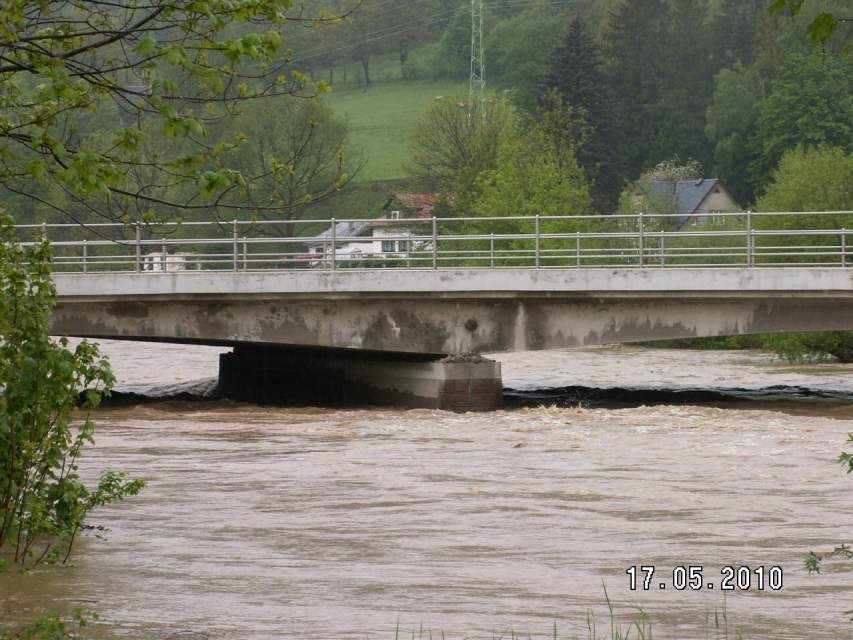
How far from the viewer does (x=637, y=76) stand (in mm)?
96500

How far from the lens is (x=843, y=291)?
2734 cm

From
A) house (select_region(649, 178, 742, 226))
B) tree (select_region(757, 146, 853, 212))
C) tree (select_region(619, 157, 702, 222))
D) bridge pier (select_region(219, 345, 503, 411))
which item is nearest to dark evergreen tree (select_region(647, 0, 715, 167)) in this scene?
tree (select_region(619, 157, 702, 222))

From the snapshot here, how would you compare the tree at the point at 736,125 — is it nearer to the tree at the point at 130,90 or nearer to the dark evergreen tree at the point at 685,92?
the dark evergreen tree at the point at 685,92

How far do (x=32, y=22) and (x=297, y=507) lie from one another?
920 centimetres

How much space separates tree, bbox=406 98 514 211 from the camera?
241ft

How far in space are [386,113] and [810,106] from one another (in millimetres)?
49965

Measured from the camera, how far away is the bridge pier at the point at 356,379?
29188 millimetres

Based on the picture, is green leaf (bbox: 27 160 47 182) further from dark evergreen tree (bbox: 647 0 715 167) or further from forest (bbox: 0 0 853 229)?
dark evergreen tree (bbox: 647 0 715 167)

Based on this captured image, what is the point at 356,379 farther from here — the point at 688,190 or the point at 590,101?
the point at 688,190

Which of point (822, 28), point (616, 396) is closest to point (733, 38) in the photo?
point (616, 396)

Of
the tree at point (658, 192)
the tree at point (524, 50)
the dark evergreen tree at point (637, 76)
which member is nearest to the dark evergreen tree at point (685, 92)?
the dark evergreen tree at point (637, 76)

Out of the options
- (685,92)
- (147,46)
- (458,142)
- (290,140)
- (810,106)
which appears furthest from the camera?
(685,92)

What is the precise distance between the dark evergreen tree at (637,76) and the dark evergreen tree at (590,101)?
201 cm

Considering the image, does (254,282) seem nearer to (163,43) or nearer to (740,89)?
(163,43)
